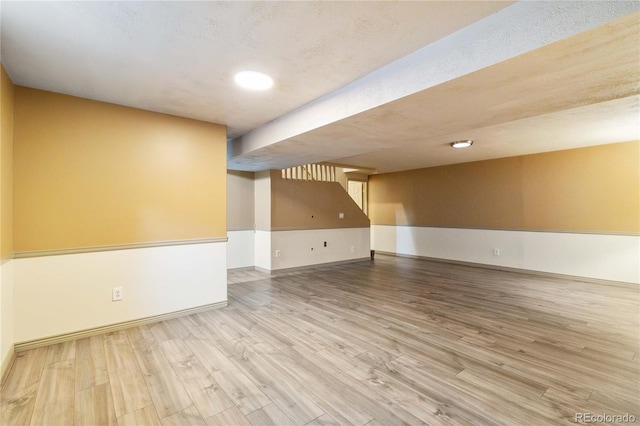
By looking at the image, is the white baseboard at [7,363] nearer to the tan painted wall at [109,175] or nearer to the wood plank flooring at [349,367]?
the wood plank flooring at [349,367]

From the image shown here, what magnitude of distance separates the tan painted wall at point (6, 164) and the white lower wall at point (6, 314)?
0.42 feet

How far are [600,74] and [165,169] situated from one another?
3859 mm

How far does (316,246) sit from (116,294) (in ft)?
12.8

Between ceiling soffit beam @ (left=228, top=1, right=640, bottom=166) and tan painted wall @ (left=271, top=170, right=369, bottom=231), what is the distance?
3115 mm

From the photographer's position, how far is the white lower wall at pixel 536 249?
4.63 metres

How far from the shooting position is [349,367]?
2225 millimetres

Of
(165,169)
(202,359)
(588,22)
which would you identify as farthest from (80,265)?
(588,22)

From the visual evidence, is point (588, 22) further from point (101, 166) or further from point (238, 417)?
point (101, 166)

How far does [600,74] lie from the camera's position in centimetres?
171

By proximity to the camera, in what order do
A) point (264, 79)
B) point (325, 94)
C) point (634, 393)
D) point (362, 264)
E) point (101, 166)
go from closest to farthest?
point (634, 393) < point (264, 79) < point (325, 94) < point (101, 166) < point (362, 264)

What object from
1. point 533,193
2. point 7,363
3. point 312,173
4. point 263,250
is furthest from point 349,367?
point 533,193

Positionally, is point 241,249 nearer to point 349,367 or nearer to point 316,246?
point 316,246

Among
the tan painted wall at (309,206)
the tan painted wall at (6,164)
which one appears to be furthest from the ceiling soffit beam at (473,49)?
the tan painted wall at (309,206)

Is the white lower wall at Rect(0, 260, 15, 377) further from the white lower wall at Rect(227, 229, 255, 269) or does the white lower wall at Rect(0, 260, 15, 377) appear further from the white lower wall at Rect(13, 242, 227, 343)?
the white lower wall at Rect(227, 229, 255, 269)
